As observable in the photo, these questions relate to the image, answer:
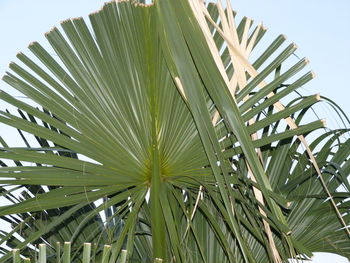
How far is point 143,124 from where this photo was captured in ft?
5.94

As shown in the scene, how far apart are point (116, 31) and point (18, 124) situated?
1.40ft

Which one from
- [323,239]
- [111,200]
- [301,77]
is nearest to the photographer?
[301,77]

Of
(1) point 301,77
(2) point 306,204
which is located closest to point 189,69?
(1) point 301,77

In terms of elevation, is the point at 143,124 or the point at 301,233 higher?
the point at 143,124

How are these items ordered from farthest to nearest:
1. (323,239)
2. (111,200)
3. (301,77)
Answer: (323,239) → (111,200) → (301,77)

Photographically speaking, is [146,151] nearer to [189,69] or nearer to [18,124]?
[18,124]

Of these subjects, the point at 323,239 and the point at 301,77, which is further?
the point at 323,239

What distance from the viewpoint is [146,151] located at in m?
1.82

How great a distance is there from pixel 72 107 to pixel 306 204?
92 cm

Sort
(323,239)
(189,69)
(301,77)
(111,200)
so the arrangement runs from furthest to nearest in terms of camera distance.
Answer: (323,239)
(111,200)
(301,77)
(189,69)

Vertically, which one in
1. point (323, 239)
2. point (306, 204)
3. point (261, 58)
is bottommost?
point (323, 239)

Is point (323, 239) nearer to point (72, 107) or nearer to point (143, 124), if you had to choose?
point (143, 124)

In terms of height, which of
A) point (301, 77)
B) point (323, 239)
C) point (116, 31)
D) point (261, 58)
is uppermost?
point (116, 31)

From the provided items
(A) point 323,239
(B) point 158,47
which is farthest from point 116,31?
(A) point 323,239
